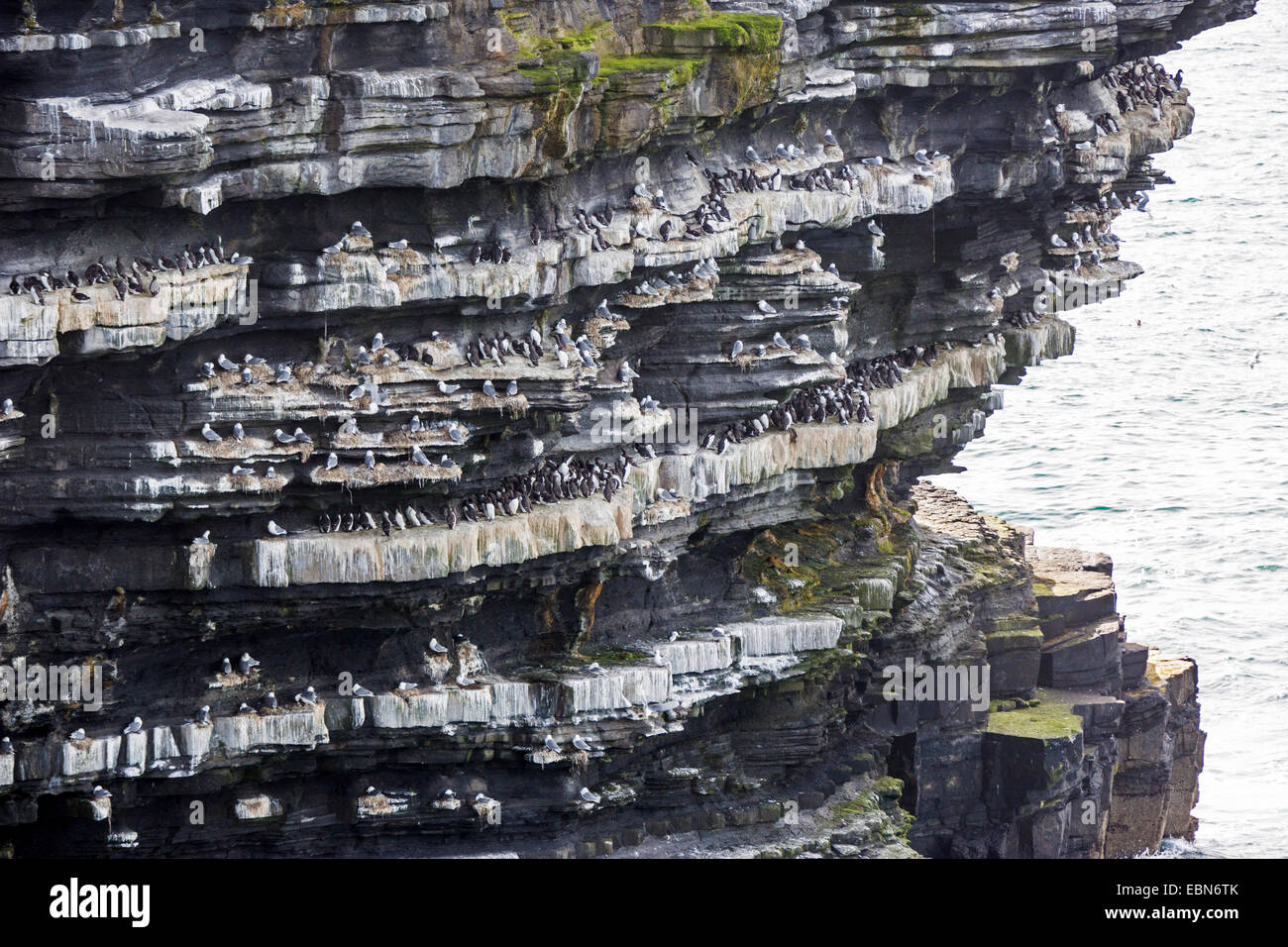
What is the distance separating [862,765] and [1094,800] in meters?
11.4

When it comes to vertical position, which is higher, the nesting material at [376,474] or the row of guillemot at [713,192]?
the row of guillemot at [713,192]

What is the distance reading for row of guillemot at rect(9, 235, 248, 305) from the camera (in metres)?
45.8

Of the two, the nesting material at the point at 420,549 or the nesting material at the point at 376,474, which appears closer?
the nesting material at the point at 376,474

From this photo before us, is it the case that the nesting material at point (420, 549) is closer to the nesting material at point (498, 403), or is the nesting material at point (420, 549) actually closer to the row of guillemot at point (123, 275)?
the nesting material at point (498, 403)

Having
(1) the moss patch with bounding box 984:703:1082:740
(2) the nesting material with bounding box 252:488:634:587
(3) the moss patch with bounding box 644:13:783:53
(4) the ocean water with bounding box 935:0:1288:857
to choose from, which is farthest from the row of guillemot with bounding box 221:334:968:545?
(4) the ocean water with bounding box 935:0:1288:857

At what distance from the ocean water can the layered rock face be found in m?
24.2

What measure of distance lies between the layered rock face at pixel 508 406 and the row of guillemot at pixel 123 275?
0.35ft

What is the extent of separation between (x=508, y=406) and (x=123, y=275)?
9.46m

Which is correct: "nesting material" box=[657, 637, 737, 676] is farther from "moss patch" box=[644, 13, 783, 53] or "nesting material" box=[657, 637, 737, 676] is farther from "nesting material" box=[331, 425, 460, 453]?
"moss patch" box=[644, 13, 783, 53]

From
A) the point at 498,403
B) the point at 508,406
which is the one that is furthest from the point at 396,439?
the point at 508,406

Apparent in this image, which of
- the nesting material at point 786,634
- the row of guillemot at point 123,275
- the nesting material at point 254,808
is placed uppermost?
the row of guillemot at point 123,275

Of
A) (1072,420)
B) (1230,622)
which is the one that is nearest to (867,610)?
(1230,622)

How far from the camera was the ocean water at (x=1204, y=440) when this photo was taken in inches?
3770

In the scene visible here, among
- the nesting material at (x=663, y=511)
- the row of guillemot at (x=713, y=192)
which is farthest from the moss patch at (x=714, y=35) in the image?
the nesting material at (x=663, y=511)
